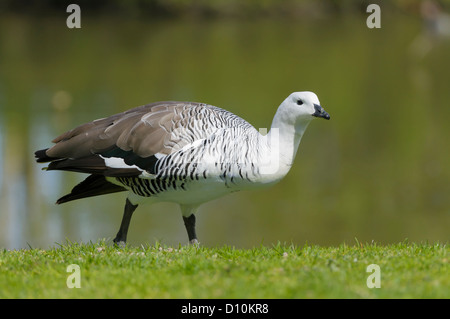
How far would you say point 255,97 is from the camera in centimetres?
2872

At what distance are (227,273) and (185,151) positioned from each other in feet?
7.56

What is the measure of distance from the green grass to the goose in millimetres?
1001

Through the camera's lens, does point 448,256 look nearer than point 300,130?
Yes

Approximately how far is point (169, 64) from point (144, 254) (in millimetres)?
30998

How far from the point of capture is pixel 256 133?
8164 mm

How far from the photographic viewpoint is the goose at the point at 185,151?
25.6 ft

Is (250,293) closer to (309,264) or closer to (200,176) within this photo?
(309,264)

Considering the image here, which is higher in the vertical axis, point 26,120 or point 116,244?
point 26,120

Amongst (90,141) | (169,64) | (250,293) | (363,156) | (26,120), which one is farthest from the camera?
(169,64)

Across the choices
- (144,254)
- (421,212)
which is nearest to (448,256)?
(144,254)

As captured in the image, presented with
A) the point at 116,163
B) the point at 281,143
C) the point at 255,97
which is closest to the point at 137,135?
the point at 116,163

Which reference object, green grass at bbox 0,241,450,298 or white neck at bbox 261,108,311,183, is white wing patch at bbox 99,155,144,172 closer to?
green grass at bbox 0,241,450,298

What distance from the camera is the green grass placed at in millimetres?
5406

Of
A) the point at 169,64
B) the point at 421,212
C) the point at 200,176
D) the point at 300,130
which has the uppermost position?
the point at 169,64
